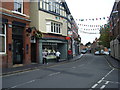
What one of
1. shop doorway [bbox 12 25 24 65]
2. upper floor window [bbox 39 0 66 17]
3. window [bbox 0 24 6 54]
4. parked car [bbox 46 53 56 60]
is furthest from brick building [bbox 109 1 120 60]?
window [bbox 0 24 6 54]

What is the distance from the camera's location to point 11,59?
14367mm

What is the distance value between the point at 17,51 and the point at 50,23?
7.43 metres

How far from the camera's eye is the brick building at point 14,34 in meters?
13.9

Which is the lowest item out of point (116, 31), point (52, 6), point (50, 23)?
point (116, 31)

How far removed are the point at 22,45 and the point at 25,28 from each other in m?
1.89

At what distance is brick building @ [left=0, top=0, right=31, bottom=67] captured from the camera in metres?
13.9

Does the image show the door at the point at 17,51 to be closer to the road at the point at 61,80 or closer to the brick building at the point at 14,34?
the brick building at the point at 14,34

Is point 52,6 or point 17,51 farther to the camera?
point 52,6

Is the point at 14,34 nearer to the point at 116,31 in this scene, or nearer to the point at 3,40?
the point at 3,40

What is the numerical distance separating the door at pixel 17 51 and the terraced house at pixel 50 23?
2.97 meters

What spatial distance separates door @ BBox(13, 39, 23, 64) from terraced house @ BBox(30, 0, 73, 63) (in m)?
2.97

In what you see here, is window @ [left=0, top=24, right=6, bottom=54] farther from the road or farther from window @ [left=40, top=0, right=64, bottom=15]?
window @ [left=40, top=0, right=64, bottom=15]

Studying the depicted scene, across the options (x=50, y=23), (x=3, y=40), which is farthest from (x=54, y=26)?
(x=3, y=40)

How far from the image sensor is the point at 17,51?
15977 millimetres
